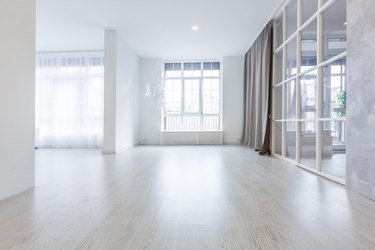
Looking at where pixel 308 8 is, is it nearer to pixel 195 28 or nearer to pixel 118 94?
pixel 195 28

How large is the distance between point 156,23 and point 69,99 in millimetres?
3988

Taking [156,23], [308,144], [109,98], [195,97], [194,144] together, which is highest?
[156,23]

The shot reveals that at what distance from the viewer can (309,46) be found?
406cm

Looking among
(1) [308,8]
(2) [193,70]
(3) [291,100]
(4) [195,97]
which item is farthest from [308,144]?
(2) [193,70]

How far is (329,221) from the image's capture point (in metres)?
1.87

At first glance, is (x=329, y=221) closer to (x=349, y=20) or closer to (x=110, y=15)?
(x=349, y=20)

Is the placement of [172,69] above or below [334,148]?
above

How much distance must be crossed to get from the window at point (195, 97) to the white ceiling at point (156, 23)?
1208 mm

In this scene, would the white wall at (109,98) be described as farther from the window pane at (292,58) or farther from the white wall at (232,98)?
the white wall at (232,98)

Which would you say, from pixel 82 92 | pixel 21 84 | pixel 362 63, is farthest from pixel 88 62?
pixel 362 63

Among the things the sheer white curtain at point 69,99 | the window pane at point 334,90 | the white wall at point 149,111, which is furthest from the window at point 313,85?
the sheer white curtain at point 69,99

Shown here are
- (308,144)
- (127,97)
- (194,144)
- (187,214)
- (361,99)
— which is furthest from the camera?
(194,144)

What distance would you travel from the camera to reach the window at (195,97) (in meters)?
9.16

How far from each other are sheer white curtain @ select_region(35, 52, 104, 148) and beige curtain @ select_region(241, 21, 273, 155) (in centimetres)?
447
